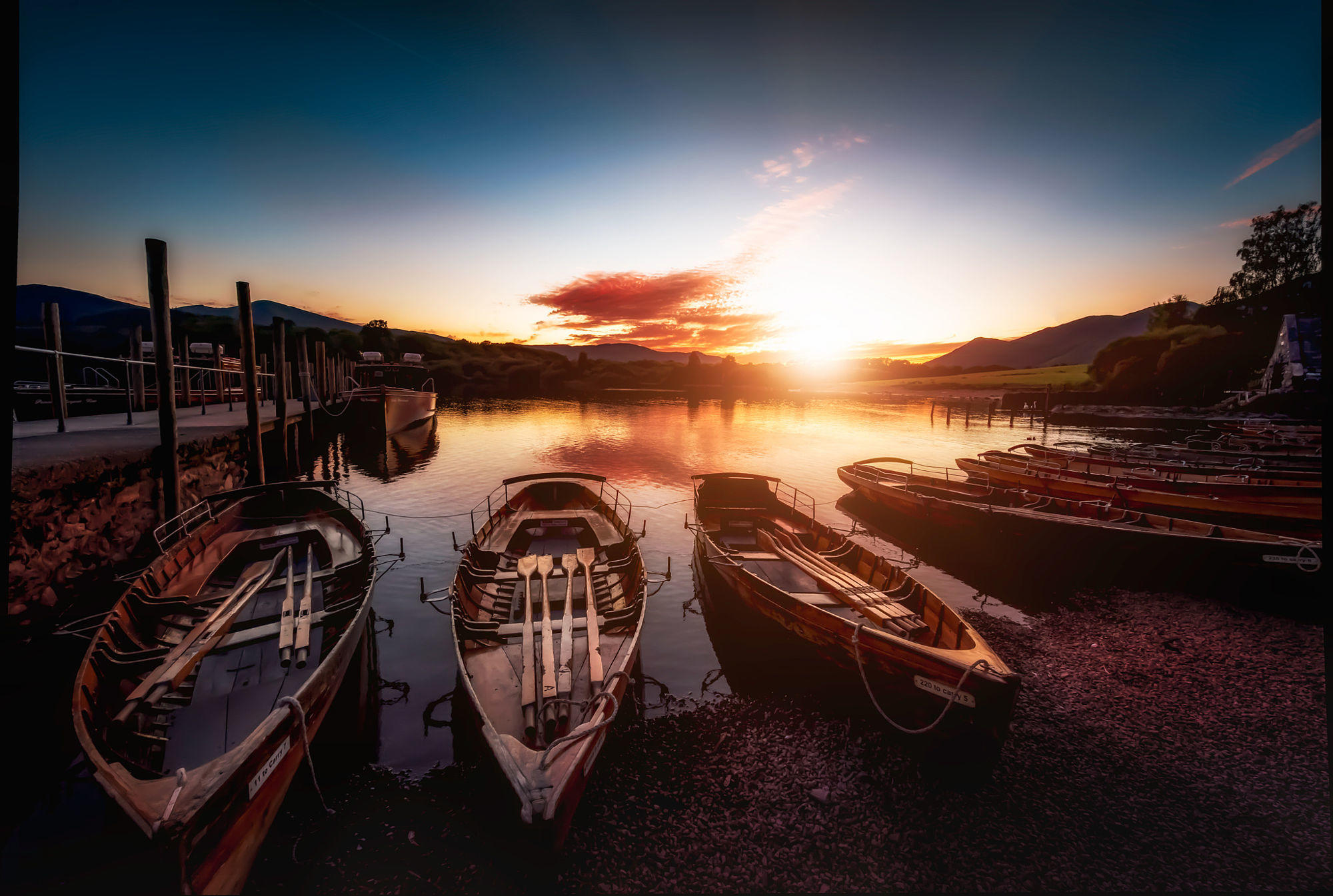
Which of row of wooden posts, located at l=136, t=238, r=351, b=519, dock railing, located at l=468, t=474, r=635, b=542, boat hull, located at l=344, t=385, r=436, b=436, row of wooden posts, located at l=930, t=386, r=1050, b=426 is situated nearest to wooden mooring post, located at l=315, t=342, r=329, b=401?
boat hull, located at l=344, t=385, r=436, b=436

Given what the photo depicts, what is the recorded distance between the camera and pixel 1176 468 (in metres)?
21.3

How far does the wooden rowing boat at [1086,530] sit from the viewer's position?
41.3ft

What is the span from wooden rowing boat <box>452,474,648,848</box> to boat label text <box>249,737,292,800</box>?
Answer: 80.2 inches

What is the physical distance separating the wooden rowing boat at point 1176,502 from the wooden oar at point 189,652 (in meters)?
22.6

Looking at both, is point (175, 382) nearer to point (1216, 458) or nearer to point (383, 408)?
point (383, 408)

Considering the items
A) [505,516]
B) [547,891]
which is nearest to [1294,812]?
[547,891]

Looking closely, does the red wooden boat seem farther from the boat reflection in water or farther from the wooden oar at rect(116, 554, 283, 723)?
the wooden oar at rect(116, 554, 283, 723)

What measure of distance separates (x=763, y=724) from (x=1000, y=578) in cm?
1096

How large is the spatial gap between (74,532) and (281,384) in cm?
1600

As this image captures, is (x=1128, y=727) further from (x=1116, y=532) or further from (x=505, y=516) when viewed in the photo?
(x=505, y=516)

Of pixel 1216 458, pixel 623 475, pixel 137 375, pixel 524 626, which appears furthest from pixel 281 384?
pixel 1216 458

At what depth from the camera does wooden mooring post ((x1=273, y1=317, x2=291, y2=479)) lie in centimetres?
2334

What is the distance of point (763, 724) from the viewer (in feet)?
29.5

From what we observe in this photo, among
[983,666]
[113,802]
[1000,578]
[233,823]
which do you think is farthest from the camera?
[1000,578]
